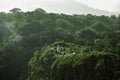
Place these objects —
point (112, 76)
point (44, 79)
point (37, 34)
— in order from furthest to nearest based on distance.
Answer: point (37, 34)
point (44, 79)
point (112, 76)

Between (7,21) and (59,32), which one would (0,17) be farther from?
(59,32)

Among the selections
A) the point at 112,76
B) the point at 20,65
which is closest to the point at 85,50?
the point at 112,76

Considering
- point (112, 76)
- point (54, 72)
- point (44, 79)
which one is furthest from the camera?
point (44, 79)

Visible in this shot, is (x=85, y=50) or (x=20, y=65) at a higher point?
(x=85, y=50)

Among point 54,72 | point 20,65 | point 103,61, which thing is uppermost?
point 103,61

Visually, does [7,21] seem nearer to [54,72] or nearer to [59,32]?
[59,32]

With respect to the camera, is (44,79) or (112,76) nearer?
(112,76)
